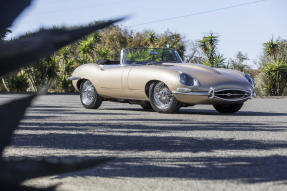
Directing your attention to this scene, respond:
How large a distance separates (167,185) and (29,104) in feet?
5.88

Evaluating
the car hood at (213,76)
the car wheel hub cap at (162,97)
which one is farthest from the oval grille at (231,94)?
the car wheel hub cap at (162,97)

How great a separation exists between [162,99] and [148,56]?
58.0 inches

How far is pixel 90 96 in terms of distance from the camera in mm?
9414

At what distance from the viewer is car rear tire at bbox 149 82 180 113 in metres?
7.90

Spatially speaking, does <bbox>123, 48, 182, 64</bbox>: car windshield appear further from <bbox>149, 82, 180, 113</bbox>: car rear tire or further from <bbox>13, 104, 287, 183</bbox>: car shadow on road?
<bbox>13, 104, 287, 183</bbox>: car shadow on road

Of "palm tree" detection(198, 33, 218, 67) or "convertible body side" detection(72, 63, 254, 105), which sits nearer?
"convertible body side" detection(72, 63, 254, 105)

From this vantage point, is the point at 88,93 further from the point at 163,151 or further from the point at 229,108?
the point at 163,151

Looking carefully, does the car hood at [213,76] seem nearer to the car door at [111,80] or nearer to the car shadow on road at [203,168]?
the car door at [111,80]

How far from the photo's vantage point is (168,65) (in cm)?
836

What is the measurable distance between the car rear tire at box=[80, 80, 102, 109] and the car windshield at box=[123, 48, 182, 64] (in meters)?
0.97

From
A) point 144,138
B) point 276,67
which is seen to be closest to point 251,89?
point 144,138

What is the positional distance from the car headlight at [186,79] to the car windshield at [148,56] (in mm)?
1403

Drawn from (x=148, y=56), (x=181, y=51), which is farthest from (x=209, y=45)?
(x=148, y=56)

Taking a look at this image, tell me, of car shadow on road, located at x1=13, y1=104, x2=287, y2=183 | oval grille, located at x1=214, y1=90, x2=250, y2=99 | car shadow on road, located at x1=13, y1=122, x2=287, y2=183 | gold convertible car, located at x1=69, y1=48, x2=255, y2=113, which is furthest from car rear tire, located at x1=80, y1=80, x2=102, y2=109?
car shadow on road, located at x1=13, y1=122, x2=287, y2=183
